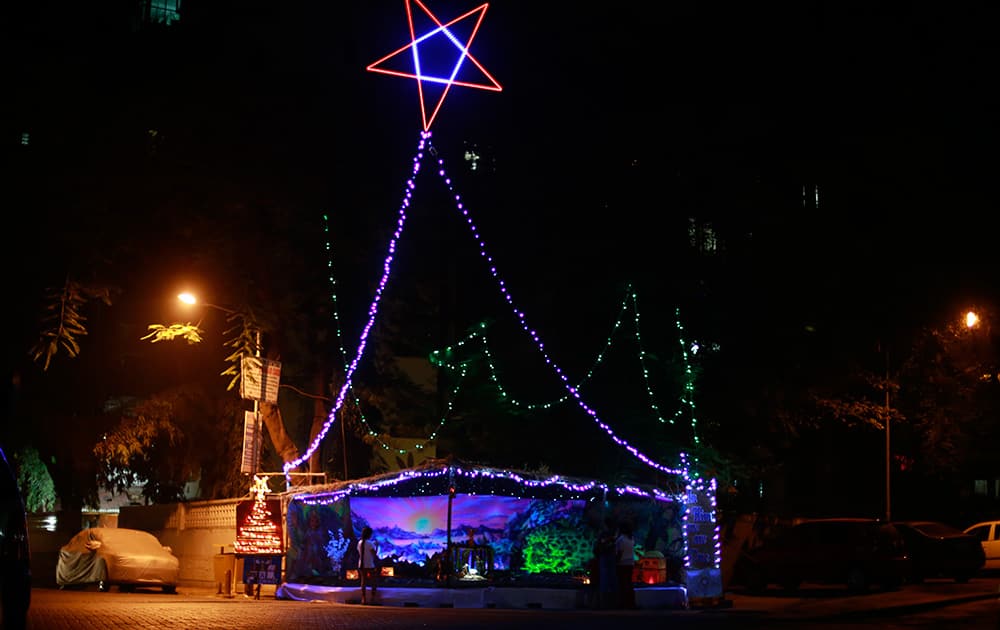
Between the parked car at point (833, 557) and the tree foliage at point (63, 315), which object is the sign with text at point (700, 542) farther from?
the tree foliage at point (63, 315)

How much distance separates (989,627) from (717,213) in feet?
61.7

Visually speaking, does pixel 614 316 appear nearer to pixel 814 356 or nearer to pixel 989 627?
pixel 814 356

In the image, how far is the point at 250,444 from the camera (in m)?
25.5

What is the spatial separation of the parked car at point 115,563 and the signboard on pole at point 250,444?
3.23 meters

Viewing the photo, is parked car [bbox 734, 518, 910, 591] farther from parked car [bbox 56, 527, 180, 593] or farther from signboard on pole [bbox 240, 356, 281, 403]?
parked car [bbox 56, 527, 180, 593]

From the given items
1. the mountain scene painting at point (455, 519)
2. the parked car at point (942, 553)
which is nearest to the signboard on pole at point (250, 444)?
the mountain scene painting at point (455, 519)

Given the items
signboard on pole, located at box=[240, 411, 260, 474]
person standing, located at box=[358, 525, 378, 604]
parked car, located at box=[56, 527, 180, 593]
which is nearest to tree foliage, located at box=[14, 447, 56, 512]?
parked car, located at box=[56, 527, 180, 593]

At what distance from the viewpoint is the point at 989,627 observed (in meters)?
16.8

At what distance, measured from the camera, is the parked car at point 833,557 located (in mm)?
26734

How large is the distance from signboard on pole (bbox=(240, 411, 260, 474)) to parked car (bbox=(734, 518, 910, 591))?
39.5 ft

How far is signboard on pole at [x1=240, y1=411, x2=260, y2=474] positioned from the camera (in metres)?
25.4

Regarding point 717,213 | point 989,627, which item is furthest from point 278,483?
point 989,627

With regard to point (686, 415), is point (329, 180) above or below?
above

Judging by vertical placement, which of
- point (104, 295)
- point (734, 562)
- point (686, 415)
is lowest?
point (734, 562)
